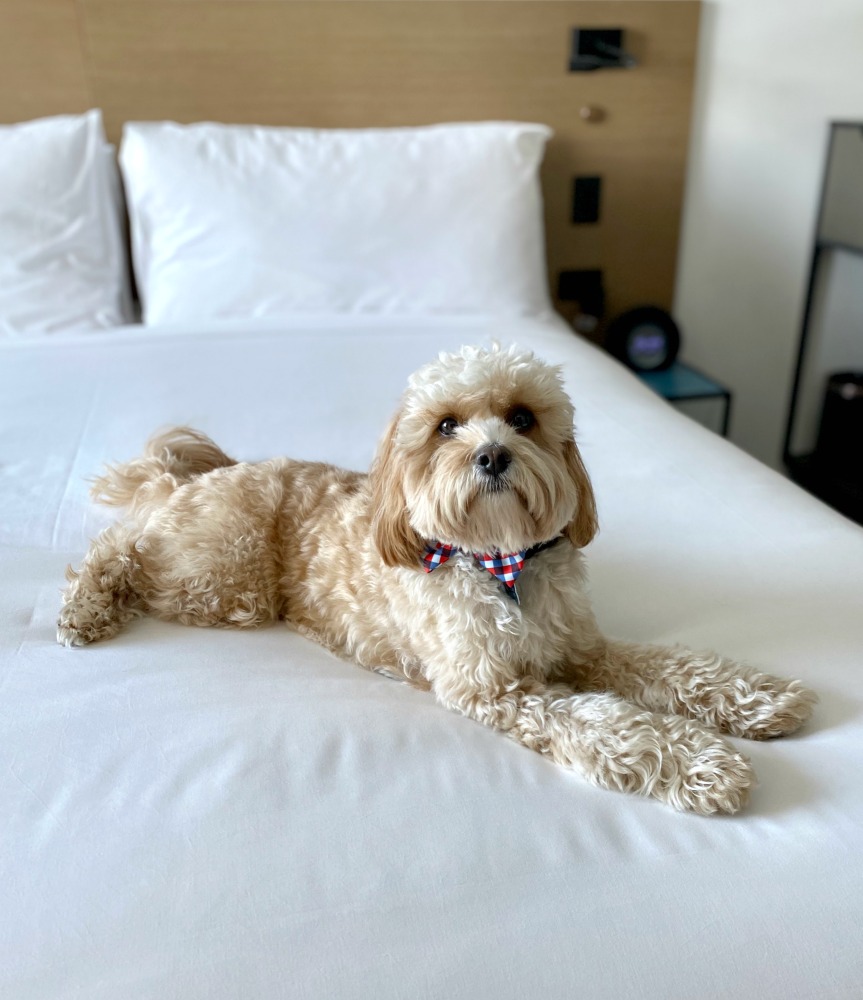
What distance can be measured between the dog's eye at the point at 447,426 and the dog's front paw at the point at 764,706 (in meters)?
0.50

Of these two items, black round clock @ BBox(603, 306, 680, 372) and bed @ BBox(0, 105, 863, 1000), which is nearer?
bed @ BBox(0, 105, 863, 1000)

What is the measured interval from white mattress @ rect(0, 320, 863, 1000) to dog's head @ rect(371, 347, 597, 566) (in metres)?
0.24

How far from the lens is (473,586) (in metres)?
1.17

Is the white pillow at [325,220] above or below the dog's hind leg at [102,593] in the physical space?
above

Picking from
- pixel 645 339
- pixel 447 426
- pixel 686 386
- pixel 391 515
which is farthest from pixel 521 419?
pixel 645 339

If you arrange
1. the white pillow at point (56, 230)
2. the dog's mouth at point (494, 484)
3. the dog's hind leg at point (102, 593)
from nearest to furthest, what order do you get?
the dog's mouth at point (494, 484) → the dog's hind leg at point (102, 593) → the white pillow at point (56, 230)

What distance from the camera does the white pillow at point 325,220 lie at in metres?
2.46

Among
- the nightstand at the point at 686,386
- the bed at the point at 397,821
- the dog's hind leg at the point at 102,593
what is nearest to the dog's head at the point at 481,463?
the bed at the point at 397,821

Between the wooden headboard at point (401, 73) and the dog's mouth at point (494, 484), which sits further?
the wooden headboard at point (401, 73)

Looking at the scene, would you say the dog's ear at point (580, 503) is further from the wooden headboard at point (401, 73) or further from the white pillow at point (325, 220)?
the wooden headboard at point (401, 73)

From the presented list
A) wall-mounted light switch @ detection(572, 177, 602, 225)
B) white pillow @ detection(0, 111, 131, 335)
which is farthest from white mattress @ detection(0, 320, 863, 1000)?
wall-mounted light switch @ detection(572, 177, 602, 225)

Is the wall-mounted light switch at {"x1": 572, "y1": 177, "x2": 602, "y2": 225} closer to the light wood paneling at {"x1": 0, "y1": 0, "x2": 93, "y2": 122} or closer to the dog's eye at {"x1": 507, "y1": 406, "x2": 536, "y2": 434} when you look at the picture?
the light wood paneling at {"x1": 0, "y1": 0, "x2": 93, "y2": 122}

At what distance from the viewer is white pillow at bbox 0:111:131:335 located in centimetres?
238

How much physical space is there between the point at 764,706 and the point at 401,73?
243 cm
